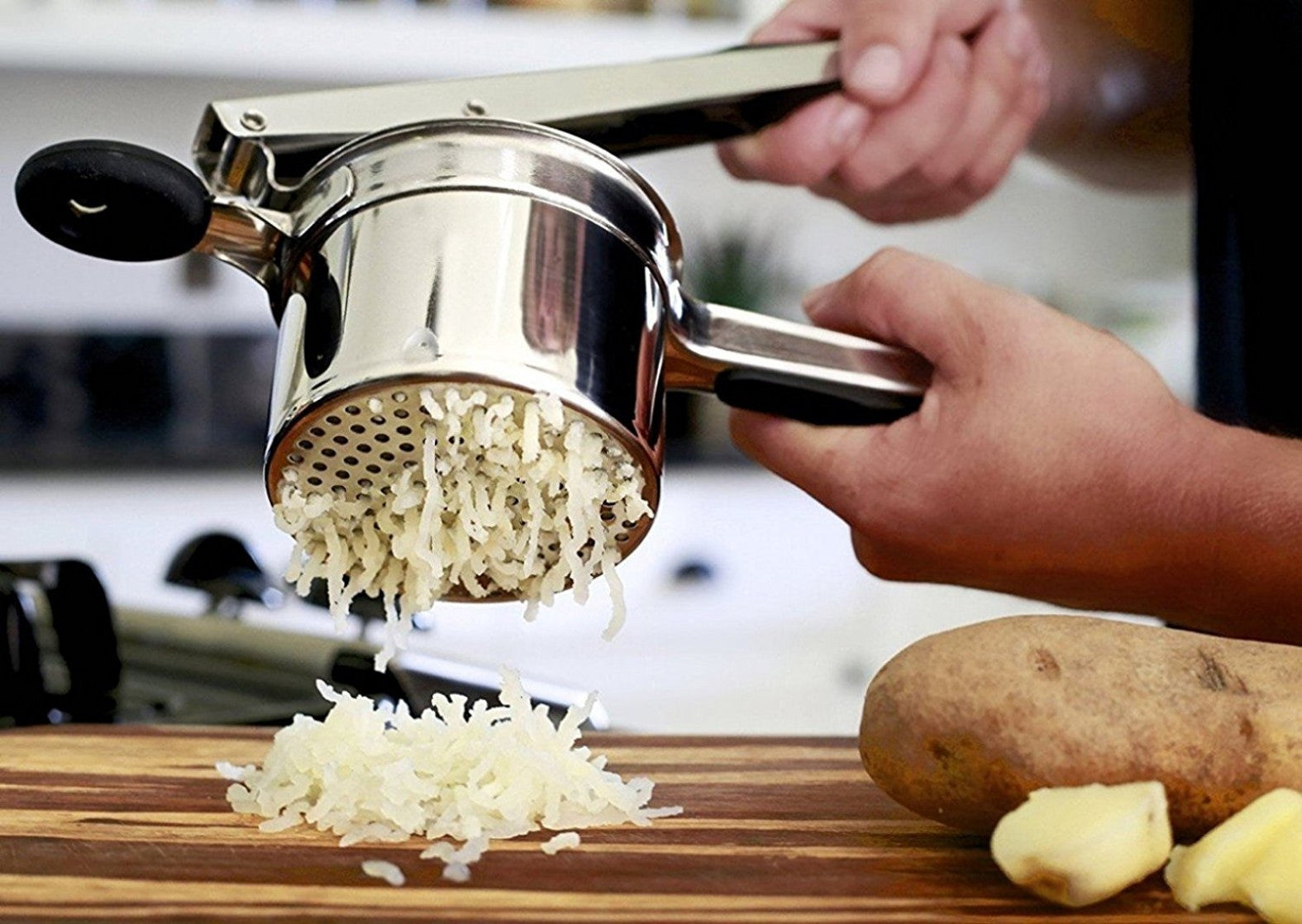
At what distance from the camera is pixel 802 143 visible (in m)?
1.14

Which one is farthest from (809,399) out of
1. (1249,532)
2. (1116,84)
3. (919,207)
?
→ (1116,84)

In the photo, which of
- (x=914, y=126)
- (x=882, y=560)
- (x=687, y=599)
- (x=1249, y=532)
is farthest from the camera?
(x=687, y=599)

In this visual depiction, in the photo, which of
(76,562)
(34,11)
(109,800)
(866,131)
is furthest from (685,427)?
(109,800)

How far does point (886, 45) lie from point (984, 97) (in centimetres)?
18

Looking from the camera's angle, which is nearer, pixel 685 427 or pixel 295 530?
pixel 295 530

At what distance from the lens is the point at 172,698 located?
119 centimetres

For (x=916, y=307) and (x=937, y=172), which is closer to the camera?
(x=916, y=307)

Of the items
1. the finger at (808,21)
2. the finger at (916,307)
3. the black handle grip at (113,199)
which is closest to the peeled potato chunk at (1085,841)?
the finger at (916,307)

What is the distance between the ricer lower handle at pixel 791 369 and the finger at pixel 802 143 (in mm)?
241

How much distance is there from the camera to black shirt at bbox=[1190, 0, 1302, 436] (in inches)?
42.9

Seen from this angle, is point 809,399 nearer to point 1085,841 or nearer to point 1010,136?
point 1085,841

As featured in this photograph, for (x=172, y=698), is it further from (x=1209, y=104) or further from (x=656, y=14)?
(x=656, y=14)

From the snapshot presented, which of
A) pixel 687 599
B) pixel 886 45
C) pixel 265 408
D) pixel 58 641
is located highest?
pixel 886 45

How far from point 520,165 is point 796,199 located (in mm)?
2751
